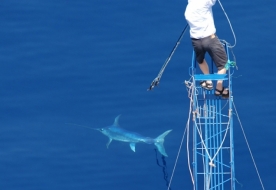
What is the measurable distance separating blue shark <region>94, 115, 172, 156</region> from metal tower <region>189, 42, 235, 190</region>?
37.9 inches

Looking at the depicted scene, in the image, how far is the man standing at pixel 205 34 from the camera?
18.9m

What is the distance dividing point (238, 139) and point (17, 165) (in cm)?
530

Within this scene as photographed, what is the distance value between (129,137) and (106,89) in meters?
1.96

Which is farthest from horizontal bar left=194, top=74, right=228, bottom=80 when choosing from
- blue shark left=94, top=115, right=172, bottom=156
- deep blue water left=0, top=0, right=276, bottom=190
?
deep blue water left=0, top=0, right=276, bottom=190

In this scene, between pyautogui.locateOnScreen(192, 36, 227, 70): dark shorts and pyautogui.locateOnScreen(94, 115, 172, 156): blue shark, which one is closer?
pyautogui.locateOnScreen(192, 36, 227, 70): dark shorts

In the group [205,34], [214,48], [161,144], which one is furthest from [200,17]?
[161,144]

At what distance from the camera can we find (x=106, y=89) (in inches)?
941

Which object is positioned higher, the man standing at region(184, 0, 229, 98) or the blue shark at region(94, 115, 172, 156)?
the man standing at region(184, 0, 229, 98)

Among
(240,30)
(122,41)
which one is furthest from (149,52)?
(240,30)

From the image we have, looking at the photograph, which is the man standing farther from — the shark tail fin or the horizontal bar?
the shark tail fin

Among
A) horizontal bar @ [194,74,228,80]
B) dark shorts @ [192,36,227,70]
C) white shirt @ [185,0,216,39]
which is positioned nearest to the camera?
white shirt @ [185,0,216,39]

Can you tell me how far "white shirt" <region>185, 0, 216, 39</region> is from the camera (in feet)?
61.7

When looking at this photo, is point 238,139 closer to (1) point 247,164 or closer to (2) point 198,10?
(1) point 247,164

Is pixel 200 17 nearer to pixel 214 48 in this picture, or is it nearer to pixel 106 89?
pixel 214 48
